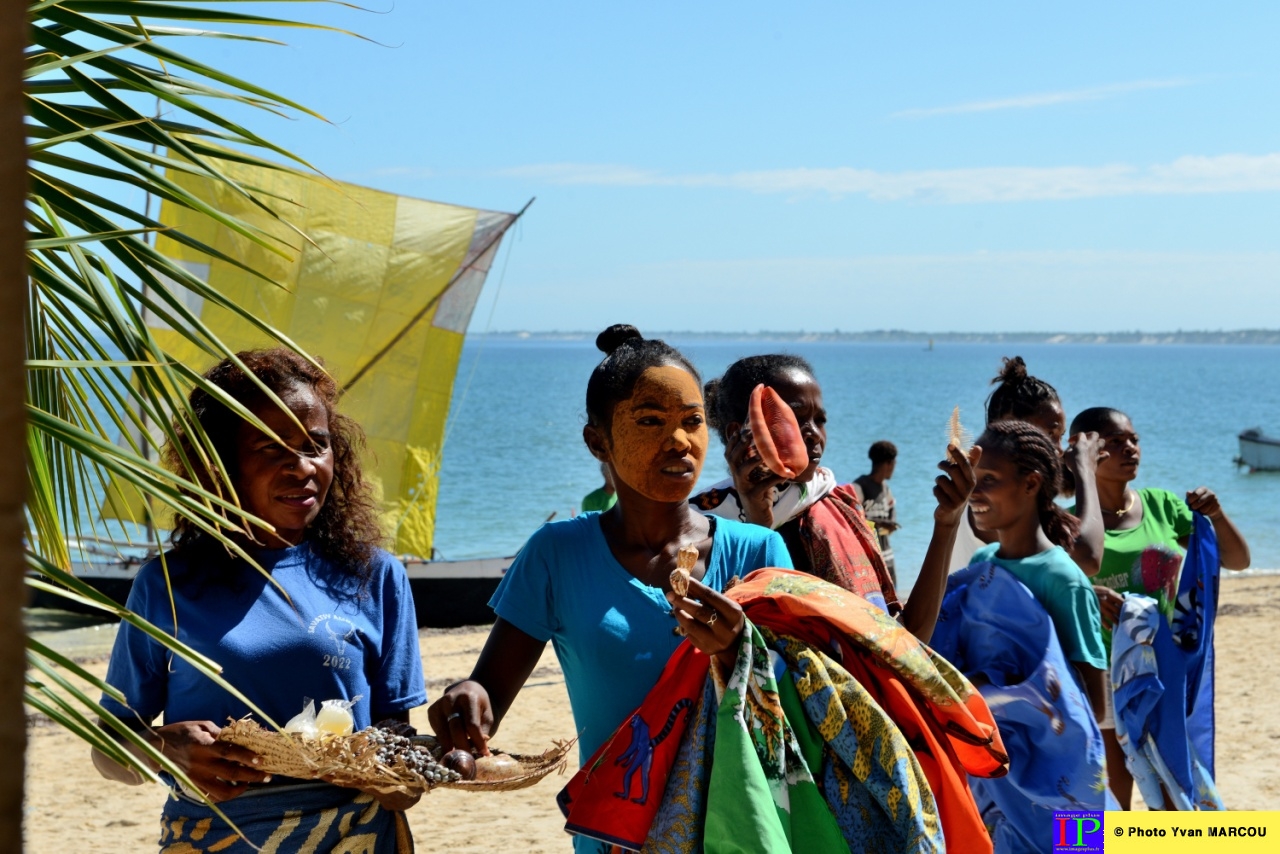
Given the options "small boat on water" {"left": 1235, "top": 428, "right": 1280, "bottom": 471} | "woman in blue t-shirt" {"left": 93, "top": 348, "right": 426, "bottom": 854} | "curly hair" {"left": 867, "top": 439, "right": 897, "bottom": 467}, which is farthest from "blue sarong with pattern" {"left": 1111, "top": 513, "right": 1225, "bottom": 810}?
"small boat on water" {"left": 1235, "top": 428, "right": 1280, "bottom": 471}

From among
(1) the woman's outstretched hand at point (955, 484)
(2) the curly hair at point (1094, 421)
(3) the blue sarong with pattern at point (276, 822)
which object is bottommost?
(3) the blue sarong with pattern at point (276, 822)

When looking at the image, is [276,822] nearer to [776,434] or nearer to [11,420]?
[776,434]

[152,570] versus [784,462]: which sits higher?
[784,462]

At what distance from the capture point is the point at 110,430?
24.0 m

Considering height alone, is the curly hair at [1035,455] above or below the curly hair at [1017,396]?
below

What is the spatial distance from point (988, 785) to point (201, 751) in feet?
7.26

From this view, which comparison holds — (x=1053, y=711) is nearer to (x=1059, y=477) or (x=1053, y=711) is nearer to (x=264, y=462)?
(x=1059, y=477)

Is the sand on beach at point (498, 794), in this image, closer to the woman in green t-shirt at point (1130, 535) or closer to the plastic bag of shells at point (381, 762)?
the woman in green t-shirt at point (1130, 535)

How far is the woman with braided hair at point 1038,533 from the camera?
3.67 m

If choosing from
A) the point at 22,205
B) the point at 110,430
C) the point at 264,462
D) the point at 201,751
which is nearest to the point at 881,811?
the point at 201,751

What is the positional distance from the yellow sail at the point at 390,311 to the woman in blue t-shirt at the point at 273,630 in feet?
51.6

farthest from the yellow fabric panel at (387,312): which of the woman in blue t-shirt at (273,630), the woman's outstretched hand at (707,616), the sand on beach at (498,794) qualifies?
the woman's outstretched hand at (707,616)

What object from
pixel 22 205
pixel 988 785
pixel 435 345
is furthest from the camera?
pixel 435 345

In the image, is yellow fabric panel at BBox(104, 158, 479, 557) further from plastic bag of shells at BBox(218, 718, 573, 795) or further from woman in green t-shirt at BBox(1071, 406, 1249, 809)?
plastic bag of shells at BBox(218, 718, 573, 795)
